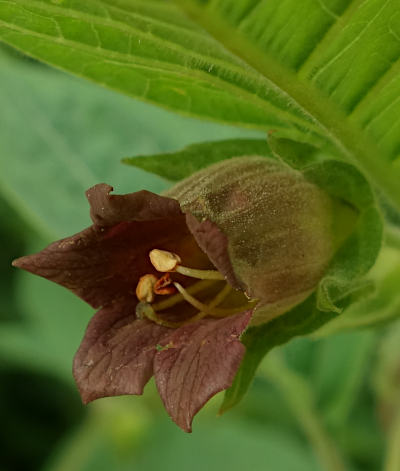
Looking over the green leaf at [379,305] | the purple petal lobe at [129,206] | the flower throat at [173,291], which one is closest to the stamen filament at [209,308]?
the flower throat at [173,291]

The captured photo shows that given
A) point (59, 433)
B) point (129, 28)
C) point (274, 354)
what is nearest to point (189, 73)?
point (129, 28)

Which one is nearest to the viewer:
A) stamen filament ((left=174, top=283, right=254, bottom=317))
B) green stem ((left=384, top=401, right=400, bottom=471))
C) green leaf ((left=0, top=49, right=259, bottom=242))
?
stamen filament ((left=174, top=283, right=254, bottom=317))

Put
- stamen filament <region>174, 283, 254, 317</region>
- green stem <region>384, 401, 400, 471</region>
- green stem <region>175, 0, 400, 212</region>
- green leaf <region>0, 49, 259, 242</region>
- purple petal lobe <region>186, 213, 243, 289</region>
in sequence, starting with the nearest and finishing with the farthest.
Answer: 1. green stem <region>175, 0, 400, 212</region>
2. purple petal lobe <region>186, 213, 243, 289</region>
3. stamen filament <region>174, 283, 254, 317</region>
4. green stem <region>384, 401, 400, 471</region>
5. green leaf <region>0, 49, 259, 242</region>

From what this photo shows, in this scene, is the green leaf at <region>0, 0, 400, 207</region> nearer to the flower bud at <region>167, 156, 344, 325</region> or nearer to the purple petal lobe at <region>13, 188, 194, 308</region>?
the flower bud at <region>167, 156, 344, 325</region>

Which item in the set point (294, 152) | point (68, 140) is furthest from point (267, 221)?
point (68, 140)

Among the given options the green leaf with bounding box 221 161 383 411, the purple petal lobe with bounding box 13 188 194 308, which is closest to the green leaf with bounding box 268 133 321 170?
the green leaf with bounding box 221 161 383 411

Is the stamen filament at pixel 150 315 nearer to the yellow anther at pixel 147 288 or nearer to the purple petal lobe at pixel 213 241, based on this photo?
the yellow anther at pixel 147 288
